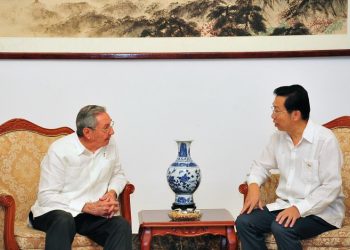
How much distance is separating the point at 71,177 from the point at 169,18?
1.55 meters

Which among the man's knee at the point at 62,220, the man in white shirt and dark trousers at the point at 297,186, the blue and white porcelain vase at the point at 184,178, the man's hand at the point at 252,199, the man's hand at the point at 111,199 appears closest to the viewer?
the man's knee at the point at 62,220

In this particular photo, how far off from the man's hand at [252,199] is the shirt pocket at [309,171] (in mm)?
299

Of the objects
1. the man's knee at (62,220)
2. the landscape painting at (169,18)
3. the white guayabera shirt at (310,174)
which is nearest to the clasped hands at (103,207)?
the man's knee at (62,220)

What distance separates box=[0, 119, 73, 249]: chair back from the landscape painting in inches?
32.3

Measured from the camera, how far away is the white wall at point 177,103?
17.8ft

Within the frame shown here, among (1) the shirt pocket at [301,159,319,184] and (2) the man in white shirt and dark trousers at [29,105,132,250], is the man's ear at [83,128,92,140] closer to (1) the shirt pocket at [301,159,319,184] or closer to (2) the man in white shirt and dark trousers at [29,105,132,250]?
(2) the man in white shirt and dark trousers at [29,105,132,250]

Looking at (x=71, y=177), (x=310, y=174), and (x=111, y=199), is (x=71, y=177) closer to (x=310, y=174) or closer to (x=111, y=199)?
(x=111, y=199)

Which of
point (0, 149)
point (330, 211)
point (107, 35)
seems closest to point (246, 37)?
point (107, 35)

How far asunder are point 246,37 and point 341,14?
735 millimetres

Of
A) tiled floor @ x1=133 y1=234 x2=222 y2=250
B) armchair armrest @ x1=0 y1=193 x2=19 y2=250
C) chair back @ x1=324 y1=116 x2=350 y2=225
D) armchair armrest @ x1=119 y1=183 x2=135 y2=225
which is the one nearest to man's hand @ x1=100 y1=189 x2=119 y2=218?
armchair armrest @ x1=119 y1=183 x2=135 y2=225

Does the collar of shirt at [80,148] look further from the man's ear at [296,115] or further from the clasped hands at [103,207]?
the man's ear at [296,115]

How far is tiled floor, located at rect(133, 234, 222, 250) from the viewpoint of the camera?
5.57m

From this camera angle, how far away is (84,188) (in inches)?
179

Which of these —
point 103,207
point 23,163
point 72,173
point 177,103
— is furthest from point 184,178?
point 23,163
